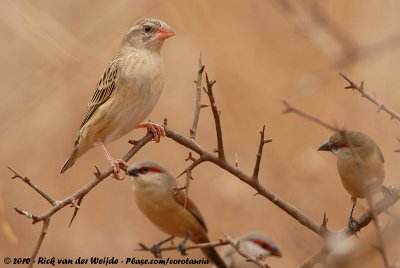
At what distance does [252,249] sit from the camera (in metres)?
6.45

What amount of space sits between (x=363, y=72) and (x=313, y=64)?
861 millimetres

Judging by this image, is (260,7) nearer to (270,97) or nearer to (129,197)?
(270,97)

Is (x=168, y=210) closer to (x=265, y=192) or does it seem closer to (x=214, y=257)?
(x=214, y=257)

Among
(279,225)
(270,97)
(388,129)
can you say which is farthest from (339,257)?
(270,97)

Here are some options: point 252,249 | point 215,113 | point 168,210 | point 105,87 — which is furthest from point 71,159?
point 215,113

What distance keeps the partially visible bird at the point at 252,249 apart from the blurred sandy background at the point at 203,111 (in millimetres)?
988

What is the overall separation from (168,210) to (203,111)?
2648 mm

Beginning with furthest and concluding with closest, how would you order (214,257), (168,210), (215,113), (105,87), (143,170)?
(143,170)
(168,210)
(214,257)
(105,87)
(215,113)

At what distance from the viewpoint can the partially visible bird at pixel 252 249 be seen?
6344mm

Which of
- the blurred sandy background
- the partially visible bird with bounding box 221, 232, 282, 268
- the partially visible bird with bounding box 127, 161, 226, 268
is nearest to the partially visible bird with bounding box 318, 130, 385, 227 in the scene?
the partially visible bird with bounding box 127, 161, 226, 268

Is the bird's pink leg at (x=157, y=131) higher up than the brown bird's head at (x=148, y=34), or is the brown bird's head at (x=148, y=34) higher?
the brown bird's head at (x=148, y=34)

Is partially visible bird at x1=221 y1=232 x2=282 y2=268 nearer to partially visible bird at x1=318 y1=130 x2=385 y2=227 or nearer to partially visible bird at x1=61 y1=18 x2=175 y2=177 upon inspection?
partially visible bird at x1=61 y1=18 x2=175 y2=177

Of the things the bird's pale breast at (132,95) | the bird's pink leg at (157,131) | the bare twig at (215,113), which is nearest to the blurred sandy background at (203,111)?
the bird's pale breast at (132,95)

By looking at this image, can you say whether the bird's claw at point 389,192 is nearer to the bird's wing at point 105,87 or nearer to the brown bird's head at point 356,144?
the brown bird's head at point 356,144
